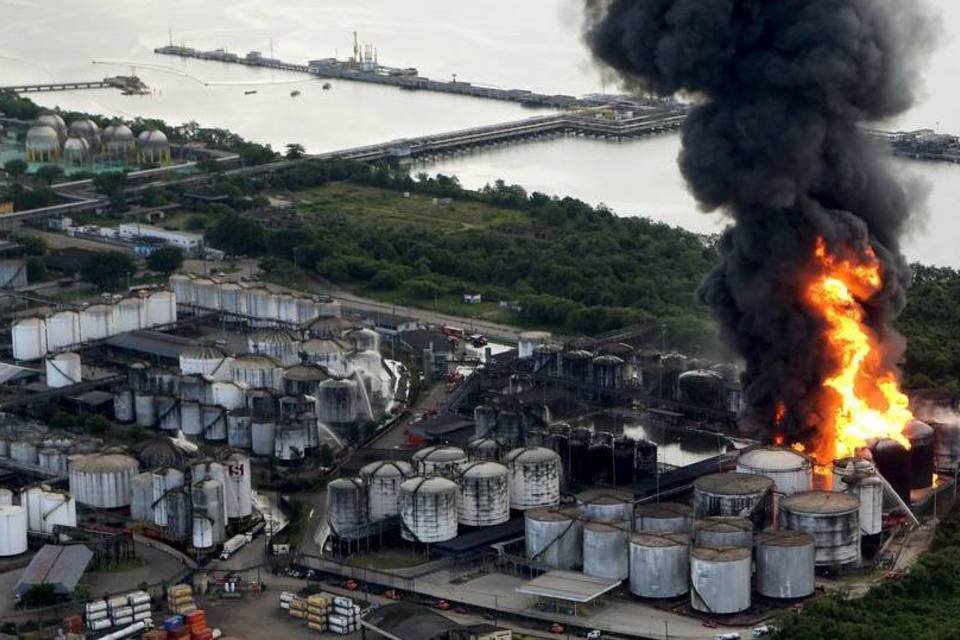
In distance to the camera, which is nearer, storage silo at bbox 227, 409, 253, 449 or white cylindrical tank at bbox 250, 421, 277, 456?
white cylindrical tank at bbox 250, 421, 277, 456

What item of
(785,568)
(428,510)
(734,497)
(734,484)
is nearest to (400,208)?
(428,510)

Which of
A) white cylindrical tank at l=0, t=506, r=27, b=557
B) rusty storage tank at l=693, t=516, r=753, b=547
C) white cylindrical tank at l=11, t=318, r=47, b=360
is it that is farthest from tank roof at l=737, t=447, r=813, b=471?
white cylindrical tank at l=11, t=318, r=47, b=360

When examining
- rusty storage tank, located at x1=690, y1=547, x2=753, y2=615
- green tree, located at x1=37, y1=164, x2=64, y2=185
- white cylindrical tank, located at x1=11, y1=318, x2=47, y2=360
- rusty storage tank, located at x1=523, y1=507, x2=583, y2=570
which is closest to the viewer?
rusty storage tank, located at x1=690, y1=547, x2=753, y2=615

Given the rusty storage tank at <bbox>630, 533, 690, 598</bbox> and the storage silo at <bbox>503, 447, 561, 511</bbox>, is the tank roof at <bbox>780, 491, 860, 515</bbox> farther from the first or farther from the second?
the storage silo at <bbox>503, 447, 561, 511</bbox>

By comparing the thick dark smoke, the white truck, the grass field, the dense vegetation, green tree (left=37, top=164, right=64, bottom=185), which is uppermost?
the thick dark smoke

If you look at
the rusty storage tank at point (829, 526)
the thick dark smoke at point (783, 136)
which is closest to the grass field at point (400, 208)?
the thick dark smoke at point (783, 136)

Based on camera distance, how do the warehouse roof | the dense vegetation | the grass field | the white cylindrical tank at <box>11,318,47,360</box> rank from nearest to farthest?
1. the dense vegetation
2. the warehouse roof
3. the white cylindrical tank at <box>11,318,47,360</box>
4. the grass field

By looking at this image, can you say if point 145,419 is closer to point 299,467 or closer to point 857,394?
point 299,467
